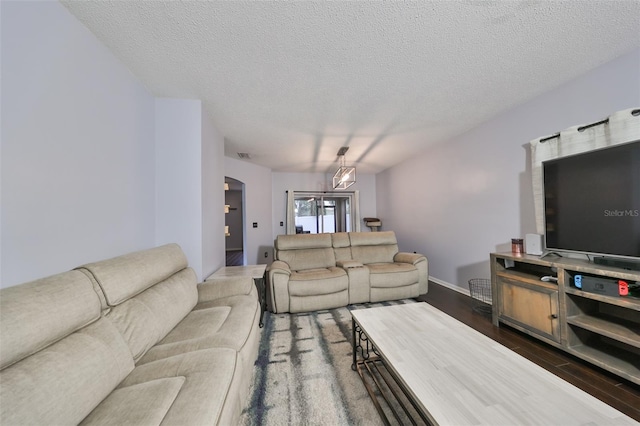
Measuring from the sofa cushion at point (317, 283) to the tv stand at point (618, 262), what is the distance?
2.25m

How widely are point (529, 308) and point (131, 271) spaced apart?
10.3 ft

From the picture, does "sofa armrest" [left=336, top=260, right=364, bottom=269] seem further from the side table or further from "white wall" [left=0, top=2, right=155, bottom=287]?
"white wall" [left=0, top=2, right=155, bottom=287]

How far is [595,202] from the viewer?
173cm

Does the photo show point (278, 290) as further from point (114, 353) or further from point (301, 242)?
point (114, 353)

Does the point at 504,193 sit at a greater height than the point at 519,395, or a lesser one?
greater

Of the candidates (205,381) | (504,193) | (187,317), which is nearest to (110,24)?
(187,317)

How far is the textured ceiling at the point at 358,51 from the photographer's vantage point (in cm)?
132

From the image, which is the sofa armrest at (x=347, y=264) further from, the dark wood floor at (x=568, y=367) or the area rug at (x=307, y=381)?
the dark wood floor at (x=568, y=367)

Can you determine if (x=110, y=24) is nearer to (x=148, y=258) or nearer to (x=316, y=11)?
(x=316, y=11)

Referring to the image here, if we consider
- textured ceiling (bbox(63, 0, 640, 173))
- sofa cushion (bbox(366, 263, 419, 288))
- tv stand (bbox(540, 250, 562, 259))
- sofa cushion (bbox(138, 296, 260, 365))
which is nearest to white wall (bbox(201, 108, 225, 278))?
textured ceiling (bbox(63, 0, 640, 173))

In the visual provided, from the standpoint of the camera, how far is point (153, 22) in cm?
137

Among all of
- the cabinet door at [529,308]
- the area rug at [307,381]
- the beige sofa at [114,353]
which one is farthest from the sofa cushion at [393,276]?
the beige sofa at [114,353]

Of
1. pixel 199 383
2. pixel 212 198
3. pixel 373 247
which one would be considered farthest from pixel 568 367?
pixel 212 198

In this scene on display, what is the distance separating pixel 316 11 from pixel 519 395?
7.06 ft
